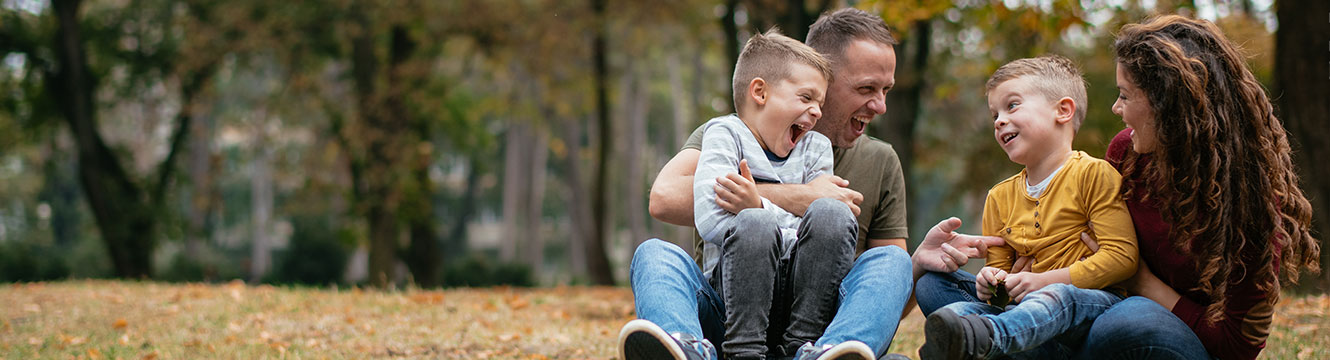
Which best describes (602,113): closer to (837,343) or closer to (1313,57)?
(1313,57)

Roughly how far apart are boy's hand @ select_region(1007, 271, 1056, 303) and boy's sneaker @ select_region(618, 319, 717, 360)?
892mm

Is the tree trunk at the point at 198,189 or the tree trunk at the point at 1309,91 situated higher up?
the tree trunk at the point at 1309,91

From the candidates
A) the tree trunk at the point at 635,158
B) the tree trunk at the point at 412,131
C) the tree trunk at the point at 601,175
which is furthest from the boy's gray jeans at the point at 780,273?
the tree trunk at the point at 635,158

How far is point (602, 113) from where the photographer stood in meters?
16.6

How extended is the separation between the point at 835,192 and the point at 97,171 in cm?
1553

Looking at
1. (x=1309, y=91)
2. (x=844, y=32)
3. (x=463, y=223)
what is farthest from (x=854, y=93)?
(x=463, y=223)

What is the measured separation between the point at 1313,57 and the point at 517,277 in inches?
549

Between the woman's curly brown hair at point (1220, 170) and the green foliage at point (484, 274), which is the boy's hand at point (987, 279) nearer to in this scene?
the woman's curly brown hair at point (1220, 170)

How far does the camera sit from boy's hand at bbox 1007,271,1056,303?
281 cm

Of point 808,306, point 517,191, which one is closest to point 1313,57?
point 808,306

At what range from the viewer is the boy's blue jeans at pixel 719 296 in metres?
2.81

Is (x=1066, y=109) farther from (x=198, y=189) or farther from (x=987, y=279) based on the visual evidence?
(x=198, y=189)

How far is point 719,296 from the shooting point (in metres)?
3.19

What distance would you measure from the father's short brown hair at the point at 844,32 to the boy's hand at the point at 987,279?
3.41ft
